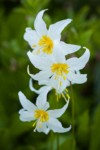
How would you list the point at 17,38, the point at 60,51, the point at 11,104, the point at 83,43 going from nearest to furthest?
the point at 60,51
the point at 83,43
the point at 11,104
the point at 17,38

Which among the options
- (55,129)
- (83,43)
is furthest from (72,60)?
(83,43)

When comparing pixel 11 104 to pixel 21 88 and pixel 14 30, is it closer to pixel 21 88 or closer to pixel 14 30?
pixel 21 88

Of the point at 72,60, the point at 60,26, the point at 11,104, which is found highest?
the point at 60,26

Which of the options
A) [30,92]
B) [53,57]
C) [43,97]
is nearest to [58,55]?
[53,57]

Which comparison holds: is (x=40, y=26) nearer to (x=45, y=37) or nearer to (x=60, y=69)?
(x=45, y=37)

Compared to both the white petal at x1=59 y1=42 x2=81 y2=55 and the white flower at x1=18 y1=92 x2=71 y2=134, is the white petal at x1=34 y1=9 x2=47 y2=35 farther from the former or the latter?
the white flower at x1=18 y1=92 x2=71 y2=134

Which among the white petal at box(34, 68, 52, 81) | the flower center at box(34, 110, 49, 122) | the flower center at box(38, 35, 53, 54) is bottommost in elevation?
the flower center at box(34, 110, 49, 122)

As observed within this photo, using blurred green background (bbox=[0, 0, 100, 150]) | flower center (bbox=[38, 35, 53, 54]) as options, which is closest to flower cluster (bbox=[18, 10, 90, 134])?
flower center (bbox=[38, 35, 53, 54])
